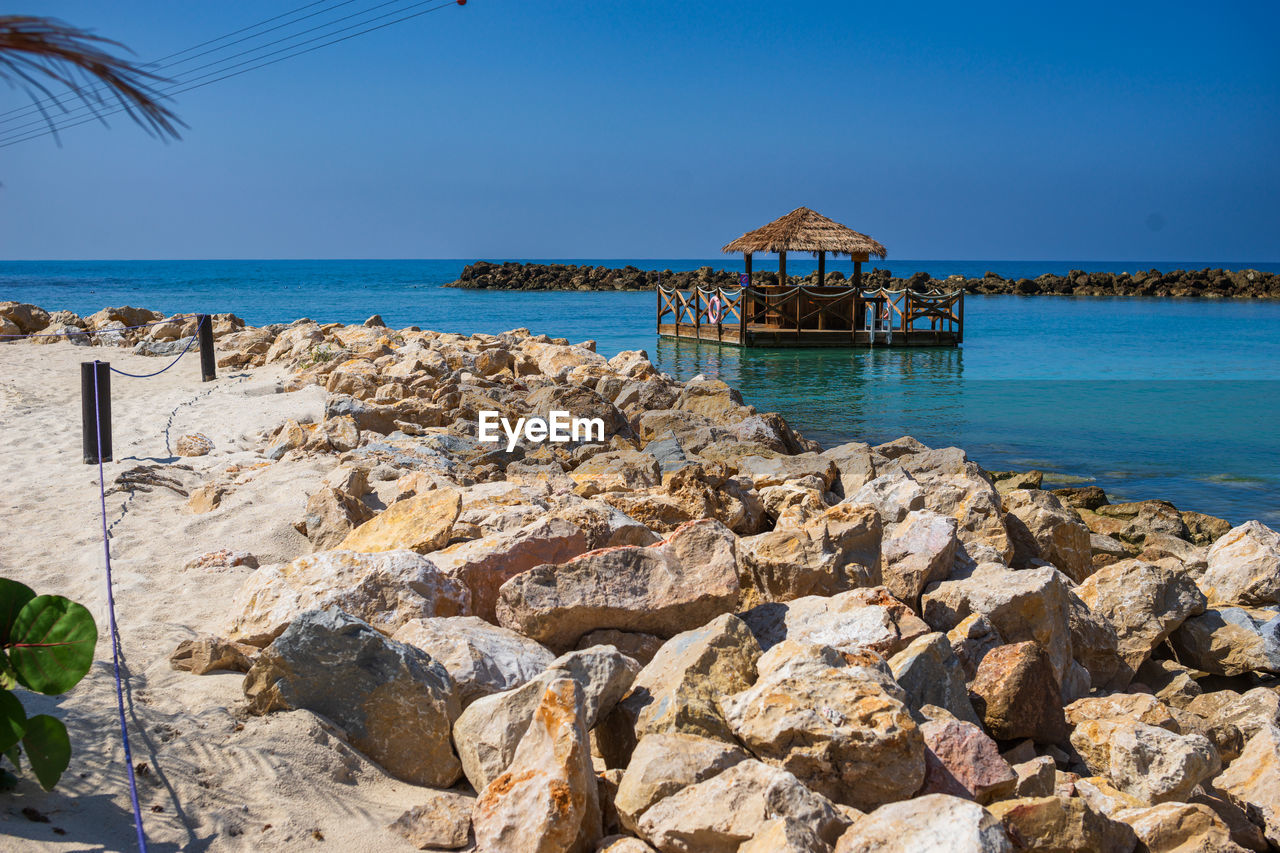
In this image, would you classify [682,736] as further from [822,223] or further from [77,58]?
[822,223]

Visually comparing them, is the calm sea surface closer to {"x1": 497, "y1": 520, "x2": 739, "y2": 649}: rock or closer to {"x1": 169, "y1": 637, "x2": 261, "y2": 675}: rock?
{"x1": 497, "y1": 520, "x2": 739, "y2": 649}: rock

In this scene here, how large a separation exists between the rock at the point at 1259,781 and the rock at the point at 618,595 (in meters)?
1.86

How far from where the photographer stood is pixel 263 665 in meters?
2.88

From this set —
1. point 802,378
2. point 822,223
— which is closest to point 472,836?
point 802,378

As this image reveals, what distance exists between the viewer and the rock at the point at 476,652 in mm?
2998

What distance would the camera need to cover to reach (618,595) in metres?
3.41

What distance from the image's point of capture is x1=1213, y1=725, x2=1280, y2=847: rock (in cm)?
314

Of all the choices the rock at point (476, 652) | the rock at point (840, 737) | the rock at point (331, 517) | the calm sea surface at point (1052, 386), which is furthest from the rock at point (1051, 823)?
the calm sea surface at point (1052, 386)

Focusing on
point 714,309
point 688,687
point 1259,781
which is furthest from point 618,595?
point 714,309

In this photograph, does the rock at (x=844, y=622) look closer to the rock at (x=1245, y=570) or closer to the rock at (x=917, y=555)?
the rock at (x=917, y=555)

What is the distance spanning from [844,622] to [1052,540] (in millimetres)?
2810

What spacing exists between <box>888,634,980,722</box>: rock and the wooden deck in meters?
21.0

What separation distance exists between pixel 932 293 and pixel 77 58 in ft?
85.7

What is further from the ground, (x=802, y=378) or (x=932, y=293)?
(x=932, y=293)
